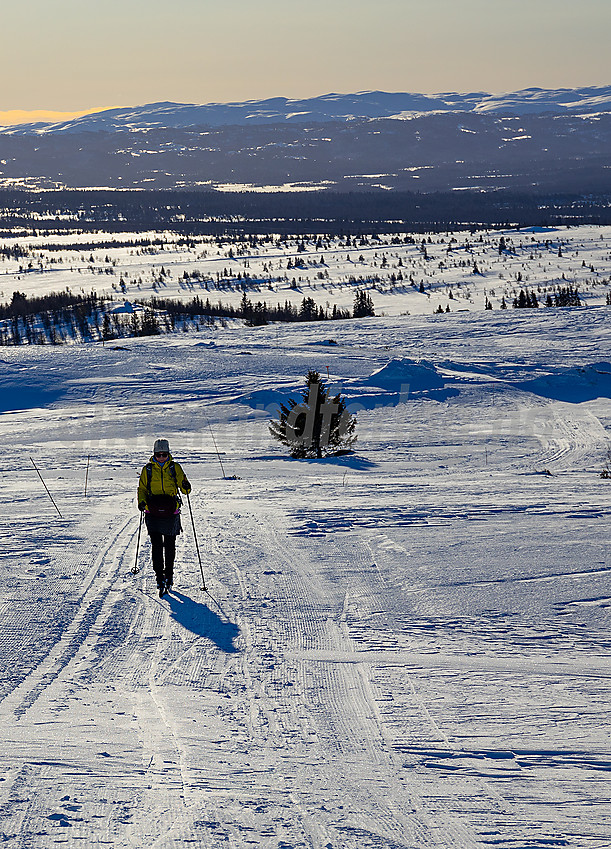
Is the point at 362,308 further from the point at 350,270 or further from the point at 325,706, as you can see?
the point at 325,706

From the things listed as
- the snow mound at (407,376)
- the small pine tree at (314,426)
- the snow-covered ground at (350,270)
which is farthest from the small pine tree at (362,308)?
the small pine tree at (314,426)

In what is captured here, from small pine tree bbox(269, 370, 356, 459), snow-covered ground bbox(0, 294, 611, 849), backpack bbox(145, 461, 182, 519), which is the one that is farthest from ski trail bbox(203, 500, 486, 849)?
small pine tree bbox(269, 370, 356, 459)

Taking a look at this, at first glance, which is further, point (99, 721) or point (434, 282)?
point (434, 282)

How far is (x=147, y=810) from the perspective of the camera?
3756 mm

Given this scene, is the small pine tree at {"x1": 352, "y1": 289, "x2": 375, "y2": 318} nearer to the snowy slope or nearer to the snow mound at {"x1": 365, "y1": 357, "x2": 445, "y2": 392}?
the snowy slope

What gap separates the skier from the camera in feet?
22.0

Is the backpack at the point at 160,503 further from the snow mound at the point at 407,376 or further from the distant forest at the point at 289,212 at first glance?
the distant forest at the point at 289,212

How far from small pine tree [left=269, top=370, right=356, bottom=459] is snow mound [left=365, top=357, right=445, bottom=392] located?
3751mm

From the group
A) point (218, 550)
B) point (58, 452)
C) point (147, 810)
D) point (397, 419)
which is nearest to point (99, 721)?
point (147, 810)

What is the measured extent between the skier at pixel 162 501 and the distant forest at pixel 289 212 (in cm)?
6133

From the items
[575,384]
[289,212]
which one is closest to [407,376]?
[575,384]

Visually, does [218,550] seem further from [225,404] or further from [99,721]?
[225,404]

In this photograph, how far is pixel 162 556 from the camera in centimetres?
669

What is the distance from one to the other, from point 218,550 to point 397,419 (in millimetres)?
9057
